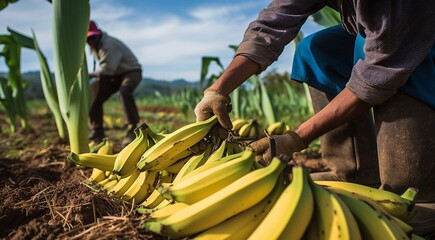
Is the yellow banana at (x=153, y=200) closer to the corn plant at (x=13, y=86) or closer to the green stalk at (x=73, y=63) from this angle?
the green stalk at (x=73, y=63)

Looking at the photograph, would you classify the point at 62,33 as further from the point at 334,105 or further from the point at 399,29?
the point at 399,29

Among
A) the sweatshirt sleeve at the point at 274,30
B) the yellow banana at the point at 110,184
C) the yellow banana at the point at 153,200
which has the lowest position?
the yellow banana at the point at 110,184

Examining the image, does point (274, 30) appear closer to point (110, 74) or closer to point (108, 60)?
point (108, 60)

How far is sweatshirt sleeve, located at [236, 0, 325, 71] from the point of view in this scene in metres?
2.07

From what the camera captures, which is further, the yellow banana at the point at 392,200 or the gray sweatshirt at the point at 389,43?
the gray sweatshirt at the point at 389,43

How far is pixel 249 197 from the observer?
1.19 m

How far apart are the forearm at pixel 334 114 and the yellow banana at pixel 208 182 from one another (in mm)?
557

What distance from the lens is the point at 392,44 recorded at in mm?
1686

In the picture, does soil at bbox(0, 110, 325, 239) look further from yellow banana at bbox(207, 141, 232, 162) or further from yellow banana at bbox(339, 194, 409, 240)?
yellow banana at bbox(339, 194, 409, 240)

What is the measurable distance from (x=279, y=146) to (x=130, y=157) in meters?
0.68

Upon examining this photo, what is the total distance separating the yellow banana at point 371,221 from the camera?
1.17m

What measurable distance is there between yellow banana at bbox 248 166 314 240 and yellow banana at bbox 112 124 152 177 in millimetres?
842

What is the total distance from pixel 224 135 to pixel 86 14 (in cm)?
186

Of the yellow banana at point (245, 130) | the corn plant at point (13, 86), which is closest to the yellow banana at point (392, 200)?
the yellow banana at point (245, 130)
